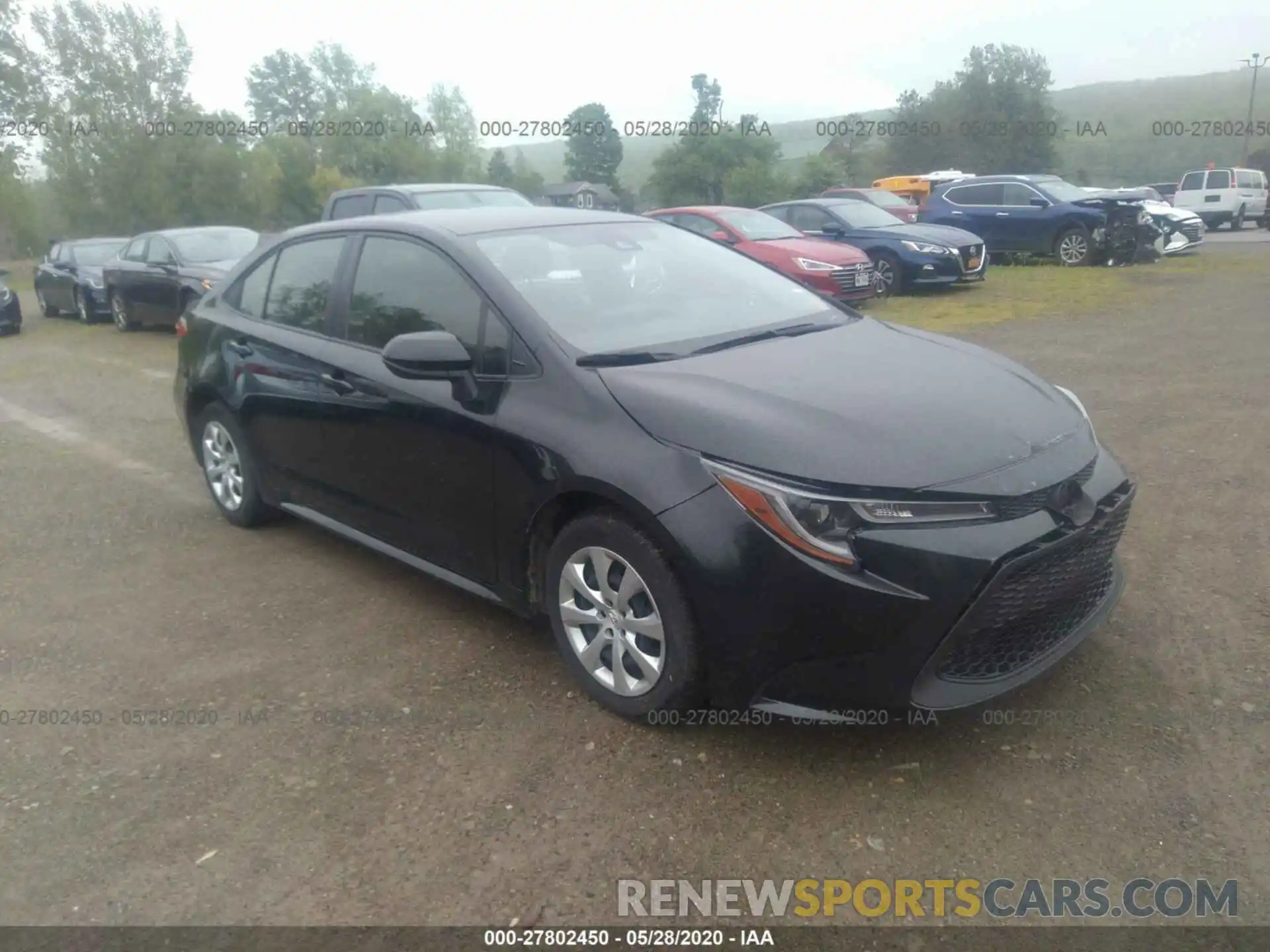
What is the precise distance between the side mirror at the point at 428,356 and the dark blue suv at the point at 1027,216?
52.1 ft

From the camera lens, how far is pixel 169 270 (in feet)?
45.7

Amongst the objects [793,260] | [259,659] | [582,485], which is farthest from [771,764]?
[793,260]

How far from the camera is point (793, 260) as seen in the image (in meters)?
12.9

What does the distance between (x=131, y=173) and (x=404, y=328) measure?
4340 cm

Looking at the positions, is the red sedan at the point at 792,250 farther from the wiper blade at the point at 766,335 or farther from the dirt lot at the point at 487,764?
the wiper blade at the point at 766,335

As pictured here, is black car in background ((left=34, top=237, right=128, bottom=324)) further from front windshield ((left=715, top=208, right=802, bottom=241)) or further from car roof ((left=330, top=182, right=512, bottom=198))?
front windshield ((left=715, top=208, right=802, bottom=241))

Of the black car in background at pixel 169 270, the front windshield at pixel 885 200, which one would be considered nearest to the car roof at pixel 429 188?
the black car in background at pixel 169 270

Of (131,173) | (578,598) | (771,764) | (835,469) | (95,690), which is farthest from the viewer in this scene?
(131,173)

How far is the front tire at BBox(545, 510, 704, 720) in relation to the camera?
319cm

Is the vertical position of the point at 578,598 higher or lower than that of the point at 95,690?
higher

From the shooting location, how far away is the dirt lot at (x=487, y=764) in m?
2.81

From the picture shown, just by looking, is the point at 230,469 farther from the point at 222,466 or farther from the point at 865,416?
the point at 865,416

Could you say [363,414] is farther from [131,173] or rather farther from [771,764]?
[131,173]

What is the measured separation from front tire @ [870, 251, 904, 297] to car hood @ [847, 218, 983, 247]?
29 cm
